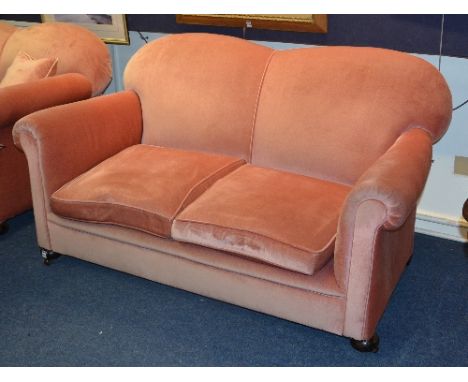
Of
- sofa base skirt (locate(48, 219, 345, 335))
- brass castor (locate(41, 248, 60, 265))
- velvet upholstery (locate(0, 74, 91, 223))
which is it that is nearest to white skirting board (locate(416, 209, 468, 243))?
sofa base skirt (locate(48, 219, 345, 335))

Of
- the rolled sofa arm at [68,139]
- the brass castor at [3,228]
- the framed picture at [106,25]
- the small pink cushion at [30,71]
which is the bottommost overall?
the brass castor at [3,228]

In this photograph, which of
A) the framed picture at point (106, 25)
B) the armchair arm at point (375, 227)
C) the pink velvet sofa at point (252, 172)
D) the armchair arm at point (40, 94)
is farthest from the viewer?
the framed picture at point (106, 25)

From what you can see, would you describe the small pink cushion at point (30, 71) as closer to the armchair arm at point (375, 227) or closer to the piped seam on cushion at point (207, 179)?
the piped seam on cushion at point (207, 179)

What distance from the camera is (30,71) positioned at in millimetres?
2963

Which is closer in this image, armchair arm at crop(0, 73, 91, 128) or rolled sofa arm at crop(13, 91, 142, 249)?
rolled sofa arm at crop(13, 91, 142, 249)

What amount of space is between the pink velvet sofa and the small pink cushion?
496mm

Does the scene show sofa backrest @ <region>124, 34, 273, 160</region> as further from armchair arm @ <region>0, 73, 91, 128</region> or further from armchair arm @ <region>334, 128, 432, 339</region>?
armchair arm @ <region>334, 128, 432, 339</region>

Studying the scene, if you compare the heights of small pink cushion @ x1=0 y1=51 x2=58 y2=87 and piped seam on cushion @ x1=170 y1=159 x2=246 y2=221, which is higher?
small pink cushion @ x1=0 y1=51 x2=58 y2=87

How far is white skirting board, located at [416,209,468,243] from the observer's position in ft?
8.79

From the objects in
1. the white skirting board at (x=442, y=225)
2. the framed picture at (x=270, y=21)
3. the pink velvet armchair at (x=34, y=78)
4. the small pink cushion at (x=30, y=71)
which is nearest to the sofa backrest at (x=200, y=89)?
the framed picture at (x=270, y=21)

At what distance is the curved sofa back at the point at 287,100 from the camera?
86.2 inches

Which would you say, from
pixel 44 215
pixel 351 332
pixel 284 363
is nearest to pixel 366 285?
pixel 351 332

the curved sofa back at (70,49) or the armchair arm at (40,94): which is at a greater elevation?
the curved sofa back at (70,49)

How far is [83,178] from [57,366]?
78cm
